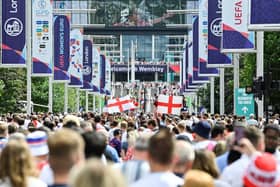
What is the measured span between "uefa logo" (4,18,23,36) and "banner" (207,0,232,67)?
731 centimetres

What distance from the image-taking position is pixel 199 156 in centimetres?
805

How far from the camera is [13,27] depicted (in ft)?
112

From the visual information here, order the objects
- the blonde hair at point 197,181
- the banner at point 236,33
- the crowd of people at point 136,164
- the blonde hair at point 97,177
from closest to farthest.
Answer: the blonde hair at point 97,177 < the crowd of people at point 136,164 < the blonde hair at point 197,181 < the banner at point 236,33

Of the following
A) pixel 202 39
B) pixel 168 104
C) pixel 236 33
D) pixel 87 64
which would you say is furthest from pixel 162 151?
pixel 87 64

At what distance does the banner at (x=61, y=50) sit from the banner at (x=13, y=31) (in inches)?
408

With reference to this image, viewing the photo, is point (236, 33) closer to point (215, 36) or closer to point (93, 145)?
point (215, 36)

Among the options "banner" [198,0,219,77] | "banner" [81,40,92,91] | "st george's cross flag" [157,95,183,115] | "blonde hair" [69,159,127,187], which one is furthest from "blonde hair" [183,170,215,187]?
"banner" [81,40,92,91]

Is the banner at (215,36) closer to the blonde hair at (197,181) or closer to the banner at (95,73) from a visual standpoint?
the blonde hair at (197,181)

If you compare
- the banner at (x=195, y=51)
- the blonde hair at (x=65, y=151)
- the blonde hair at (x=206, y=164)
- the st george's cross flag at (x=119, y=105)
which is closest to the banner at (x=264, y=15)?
the st george's cross flag at (x=119, y=105)

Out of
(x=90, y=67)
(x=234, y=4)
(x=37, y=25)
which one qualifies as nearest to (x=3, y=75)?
(x=90, y=67)

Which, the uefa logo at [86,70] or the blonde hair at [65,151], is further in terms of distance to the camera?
the uefa logo at [86,70]

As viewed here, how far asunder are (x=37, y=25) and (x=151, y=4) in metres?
121

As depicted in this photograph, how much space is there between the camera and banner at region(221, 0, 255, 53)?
28484 mm

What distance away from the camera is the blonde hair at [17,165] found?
20.6ft
